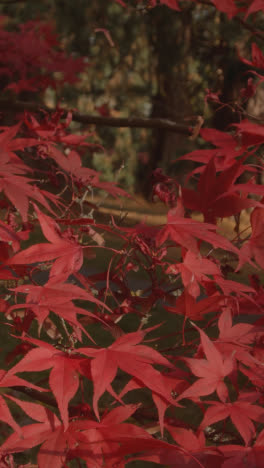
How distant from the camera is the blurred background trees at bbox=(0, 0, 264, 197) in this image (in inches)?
187

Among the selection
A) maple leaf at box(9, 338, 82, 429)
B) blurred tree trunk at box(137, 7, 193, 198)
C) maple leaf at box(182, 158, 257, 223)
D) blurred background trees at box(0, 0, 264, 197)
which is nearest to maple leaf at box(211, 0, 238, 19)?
maple leaf at box(182, 158, 257, 223)

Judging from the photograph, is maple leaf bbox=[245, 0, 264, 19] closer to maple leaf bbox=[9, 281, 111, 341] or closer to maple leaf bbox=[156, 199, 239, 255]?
maple leaf bbox=[156, 199, 239, 255]

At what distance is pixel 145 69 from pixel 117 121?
428cm

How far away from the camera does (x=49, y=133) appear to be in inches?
51.9

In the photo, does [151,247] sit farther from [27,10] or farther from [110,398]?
[27,10]

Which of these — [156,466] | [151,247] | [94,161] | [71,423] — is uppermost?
[151,247]

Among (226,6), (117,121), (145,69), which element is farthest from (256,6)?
(145,69)

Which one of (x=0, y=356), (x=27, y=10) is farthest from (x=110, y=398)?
(x=27, y=10)

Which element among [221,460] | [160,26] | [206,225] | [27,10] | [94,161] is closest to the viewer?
[221,460]

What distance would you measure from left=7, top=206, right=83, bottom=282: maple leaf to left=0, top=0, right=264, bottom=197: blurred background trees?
3.69m

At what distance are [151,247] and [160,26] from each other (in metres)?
4.78

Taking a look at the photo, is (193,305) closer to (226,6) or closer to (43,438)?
(43,438)

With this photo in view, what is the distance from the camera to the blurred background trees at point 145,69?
4.74 m

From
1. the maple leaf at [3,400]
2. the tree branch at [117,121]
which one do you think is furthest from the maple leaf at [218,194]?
the tree branch at [117,121]
